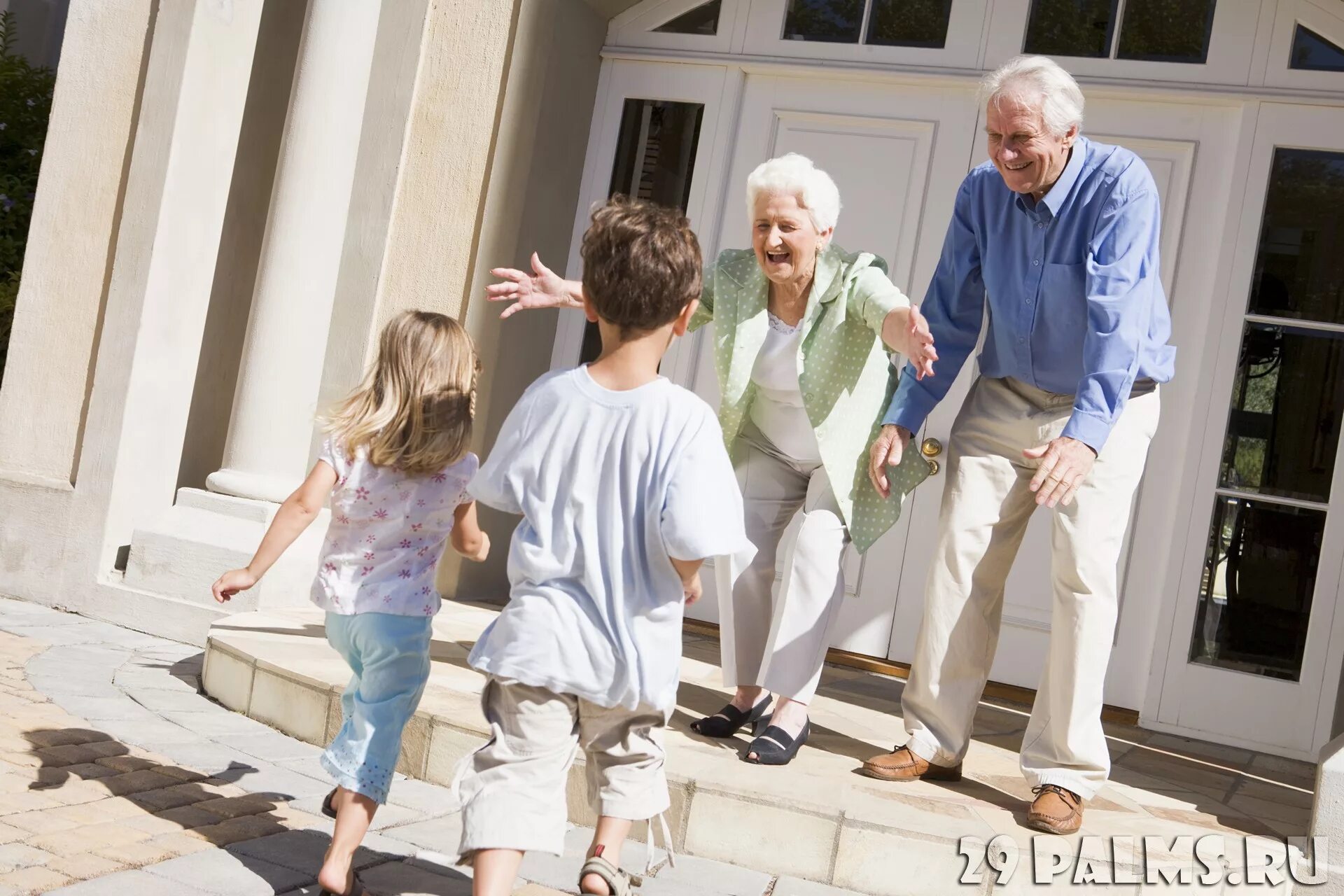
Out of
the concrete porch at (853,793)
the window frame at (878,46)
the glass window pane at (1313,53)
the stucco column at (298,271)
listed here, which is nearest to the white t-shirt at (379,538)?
the concrete porch at (853,793)

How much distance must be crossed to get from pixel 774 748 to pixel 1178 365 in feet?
8.54

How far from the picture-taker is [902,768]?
11.0 ft

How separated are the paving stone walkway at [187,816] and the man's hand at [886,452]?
42.2 inches

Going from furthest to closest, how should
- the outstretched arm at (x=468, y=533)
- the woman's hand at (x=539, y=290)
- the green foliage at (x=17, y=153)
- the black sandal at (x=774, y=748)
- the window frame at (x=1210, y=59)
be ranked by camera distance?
the green foliage at (x=17, y=153) < the window frame at (x=1210, y=59) < the black sandal at (x=774, y=748) < the woman's hand at (x=539, y=290) < the outstretched arm at (x=468, y=533)

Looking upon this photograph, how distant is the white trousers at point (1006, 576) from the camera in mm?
3143

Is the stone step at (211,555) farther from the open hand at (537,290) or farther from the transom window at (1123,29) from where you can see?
the transom window at (1123,29)

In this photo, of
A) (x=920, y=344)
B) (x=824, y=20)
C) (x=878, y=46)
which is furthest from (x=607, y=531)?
(x=824, y=20)

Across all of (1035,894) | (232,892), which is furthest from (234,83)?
Answer: (1035,894)

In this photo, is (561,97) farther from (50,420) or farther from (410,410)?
(410,410)

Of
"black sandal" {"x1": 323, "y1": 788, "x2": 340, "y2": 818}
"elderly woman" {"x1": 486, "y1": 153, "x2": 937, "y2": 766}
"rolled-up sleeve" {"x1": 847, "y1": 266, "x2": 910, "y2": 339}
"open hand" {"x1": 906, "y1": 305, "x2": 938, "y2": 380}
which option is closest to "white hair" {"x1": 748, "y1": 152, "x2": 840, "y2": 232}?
"elderly woman" {"x1": 486, "y1": 153, "x2": 937, "y2": 766}

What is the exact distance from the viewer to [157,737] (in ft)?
11.2

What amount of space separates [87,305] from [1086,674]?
13.5 ft

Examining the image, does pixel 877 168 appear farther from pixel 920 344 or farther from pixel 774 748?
Result: pixel 774 748

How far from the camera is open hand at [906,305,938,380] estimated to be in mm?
2998
